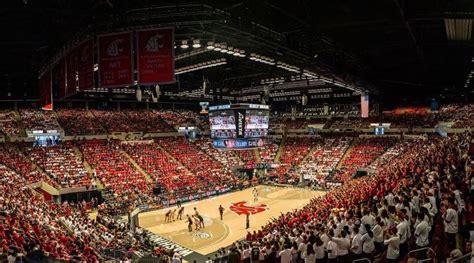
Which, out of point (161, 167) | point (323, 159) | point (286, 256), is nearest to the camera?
point (286, 256)

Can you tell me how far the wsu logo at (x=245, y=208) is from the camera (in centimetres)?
2912

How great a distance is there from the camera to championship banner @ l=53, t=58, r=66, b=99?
16547 mm

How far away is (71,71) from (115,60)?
161 inches

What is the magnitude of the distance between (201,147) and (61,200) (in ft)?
70.2

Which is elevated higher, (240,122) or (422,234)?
(240,122)

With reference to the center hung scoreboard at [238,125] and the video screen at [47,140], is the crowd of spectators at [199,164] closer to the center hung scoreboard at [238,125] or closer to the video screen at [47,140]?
the center hung scoreboard at [238,125]

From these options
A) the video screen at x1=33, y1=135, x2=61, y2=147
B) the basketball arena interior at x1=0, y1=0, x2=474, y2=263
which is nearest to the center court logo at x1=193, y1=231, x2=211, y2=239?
the basketball arena interior at x1=0, y1=0, x2=474, y2=263

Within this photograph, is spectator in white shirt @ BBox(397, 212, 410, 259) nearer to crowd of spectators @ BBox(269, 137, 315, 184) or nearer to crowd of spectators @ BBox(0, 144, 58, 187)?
crowd of spectators @ BBox(0, 144, 58, 187)

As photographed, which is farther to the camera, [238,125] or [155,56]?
[238,125]

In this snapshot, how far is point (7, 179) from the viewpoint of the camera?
2577 centimetres

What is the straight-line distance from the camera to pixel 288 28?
56.6ft

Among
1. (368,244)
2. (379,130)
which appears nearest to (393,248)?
(368,244)

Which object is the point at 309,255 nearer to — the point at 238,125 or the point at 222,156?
the point at 238,125

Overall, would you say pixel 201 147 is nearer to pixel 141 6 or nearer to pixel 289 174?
pixel 289 174
